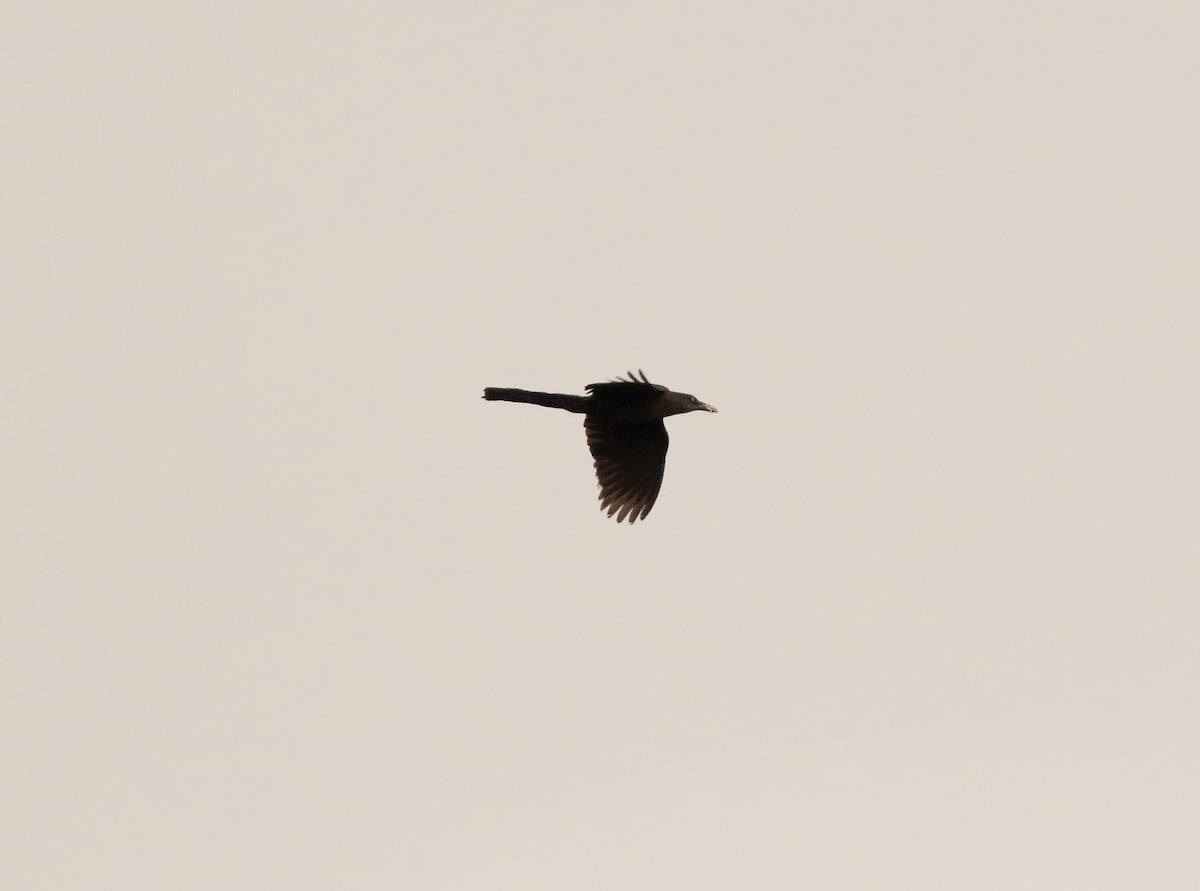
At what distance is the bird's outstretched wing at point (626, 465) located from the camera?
588 inches

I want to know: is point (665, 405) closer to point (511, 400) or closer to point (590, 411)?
point (590, 411)

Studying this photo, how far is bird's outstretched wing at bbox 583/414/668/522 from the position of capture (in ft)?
49.0

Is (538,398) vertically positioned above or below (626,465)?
above

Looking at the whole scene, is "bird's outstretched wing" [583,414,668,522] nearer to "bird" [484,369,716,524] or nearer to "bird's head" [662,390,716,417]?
"bird" [484,369,716,524]

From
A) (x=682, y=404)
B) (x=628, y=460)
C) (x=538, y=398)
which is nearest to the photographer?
(x=538, y=398)

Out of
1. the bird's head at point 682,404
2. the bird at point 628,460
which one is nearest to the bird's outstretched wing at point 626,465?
the bird at point 628,460

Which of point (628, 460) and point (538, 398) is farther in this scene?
point (628, 460)

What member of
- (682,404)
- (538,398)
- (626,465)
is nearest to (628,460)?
(626,465)

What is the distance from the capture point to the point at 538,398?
44.5 ft

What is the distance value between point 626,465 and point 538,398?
1.83m

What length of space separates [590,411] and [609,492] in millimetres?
1269

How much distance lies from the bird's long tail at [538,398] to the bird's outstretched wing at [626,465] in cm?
99

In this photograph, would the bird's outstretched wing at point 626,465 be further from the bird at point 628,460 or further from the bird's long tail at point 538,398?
the bird's long tail at point 538,398

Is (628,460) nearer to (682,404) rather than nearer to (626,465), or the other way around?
(626,465)
